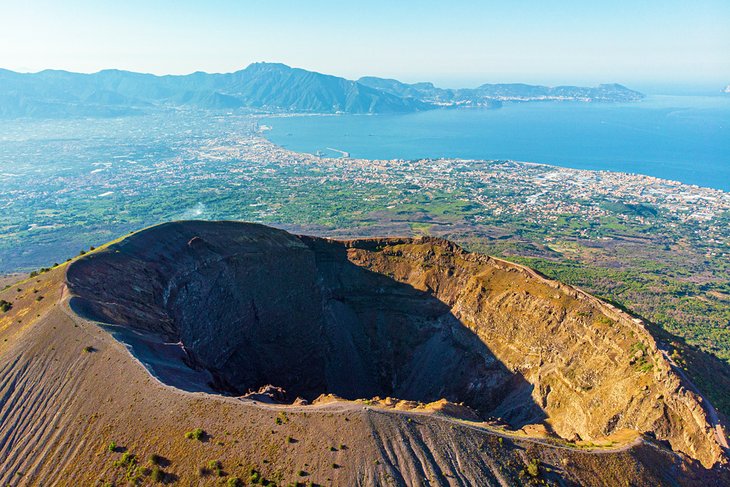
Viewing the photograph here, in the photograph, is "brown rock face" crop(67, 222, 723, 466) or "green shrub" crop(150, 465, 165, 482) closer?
"green shrub" crop(150, 465, 165, 482)

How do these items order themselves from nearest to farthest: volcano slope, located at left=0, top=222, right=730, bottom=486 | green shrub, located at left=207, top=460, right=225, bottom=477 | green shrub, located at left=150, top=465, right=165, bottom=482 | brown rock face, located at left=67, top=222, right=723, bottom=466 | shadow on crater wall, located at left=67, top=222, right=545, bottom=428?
green shrub, located at left=150, top=465, right=165, bottom=482, green shrub, located at left=207, top=460, right=225, bottom=477, volcano slope, located at left=0, top=222, right=730, bottom=486, brown rock face, located at left=67, top=222, right=723, bottom=466, shadow on crater wall, located at left=67, top=222, right=545, bottom=428

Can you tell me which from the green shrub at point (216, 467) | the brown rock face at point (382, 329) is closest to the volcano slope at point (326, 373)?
the green shrub at point (216, 467)

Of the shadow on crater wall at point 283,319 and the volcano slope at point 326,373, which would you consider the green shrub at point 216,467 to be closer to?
the volcano slope at point 326,373

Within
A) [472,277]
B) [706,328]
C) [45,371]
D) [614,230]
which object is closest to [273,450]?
[45,371]

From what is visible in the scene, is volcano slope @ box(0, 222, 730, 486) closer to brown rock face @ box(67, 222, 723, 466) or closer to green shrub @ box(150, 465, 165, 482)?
green shrub @ box(150, 465, 165, 482)

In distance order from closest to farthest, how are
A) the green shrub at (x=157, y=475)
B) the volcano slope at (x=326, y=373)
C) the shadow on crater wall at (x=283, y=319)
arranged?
1. the green shrub at (x=157, y=475)
2. the volcano slope at (x=326, y=373)
3. the shadow on crater wall at (x=283, y=319)

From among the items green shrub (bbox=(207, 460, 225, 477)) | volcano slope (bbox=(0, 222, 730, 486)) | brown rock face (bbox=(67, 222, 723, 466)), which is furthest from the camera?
brown rock face (bbox=(67, 222, 723, 466))

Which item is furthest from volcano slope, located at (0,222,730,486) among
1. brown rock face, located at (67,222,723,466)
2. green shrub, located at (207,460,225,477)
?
brown rock face, located at (67,222,723,466)
